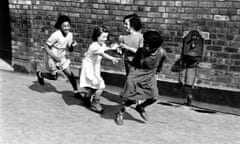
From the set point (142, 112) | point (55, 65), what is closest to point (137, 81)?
point (142, 112)

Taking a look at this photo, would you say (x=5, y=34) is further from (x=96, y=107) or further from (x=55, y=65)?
(x=96, y=107)

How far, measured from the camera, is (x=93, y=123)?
178 inches

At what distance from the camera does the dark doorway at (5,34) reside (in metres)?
7.74

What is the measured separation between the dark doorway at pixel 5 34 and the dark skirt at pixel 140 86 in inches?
181

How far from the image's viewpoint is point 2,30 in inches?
316

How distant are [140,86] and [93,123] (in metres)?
0.90

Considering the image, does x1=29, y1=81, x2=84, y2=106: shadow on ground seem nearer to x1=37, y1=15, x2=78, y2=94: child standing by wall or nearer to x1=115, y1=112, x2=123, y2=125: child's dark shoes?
x1=37, y1=15, x2=78, y2=94: child standing by wall

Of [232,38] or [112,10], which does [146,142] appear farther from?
[112,10]

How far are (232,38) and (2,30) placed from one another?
586 centimetres

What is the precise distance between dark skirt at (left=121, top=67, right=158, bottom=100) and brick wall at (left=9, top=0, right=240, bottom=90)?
48.1 inches

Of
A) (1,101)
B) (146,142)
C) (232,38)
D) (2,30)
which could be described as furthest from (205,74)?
(2,30)

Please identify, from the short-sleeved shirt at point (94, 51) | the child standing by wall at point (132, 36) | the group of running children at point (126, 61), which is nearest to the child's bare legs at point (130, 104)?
the group of running children at point (126, 61)

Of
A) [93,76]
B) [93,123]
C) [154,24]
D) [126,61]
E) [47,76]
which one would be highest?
[154,24]

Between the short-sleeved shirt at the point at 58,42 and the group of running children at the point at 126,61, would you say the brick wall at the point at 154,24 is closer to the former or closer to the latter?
the group of running children at the point at 126,61
